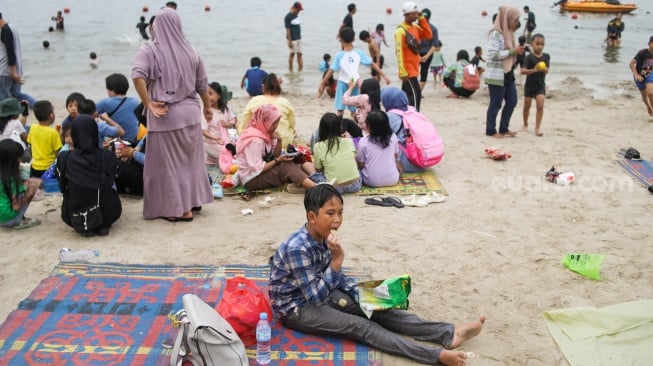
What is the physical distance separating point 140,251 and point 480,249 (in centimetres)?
294

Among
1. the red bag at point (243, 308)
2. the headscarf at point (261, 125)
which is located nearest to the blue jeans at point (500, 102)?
the headscarf at point (261, 125)

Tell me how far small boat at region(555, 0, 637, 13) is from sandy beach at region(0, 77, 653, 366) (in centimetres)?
2572

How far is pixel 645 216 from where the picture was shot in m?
6.10

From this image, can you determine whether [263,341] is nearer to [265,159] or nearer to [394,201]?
[394,201]

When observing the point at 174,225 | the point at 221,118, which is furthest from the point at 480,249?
the point at 221,118

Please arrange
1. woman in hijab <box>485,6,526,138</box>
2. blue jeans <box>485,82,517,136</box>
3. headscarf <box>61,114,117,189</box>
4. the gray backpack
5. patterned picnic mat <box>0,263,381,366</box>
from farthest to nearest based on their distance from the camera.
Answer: blue jeans <box>485,82,517,136</box>, woman in hijab <box>485,6,526,138</box>, headscarf <box>61,114,117,189</box>, patterned picnic mat <box>0,263,381,366</box>, the gray backpack

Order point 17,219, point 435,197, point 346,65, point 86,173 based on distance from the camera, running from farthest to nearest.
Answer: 1. point 346,65
2. point 435,197
3. point 17,219
4. point 86,173

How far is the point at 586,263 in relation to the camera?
5020mm

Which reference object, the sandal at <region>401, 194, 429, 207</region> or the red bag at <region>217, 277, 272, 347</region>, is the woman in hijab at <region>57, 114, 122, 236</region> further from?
the sandal at <region>401, 194, 429, 207</region>

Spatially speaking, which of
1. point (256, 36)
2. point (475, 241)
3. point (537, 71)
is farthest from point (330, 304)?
point (256, 36)

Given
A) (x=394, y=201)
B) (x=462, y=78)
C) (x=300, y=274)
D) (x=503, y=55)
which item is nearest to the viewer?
(x=300, y=274)

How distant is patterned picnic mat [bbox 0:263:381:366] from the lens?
149 inches

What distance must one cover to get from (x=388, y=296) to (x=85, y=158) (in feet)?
9.92

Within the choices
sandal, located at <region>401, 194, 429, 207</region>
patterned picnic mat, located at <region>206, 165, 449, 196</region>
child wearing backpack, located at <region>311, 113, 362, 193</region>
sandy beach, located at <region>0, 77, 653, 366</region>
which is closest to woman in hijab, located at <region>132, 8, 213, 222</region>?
sandy beach, located at <region>0, 77, 653, 366</region>
